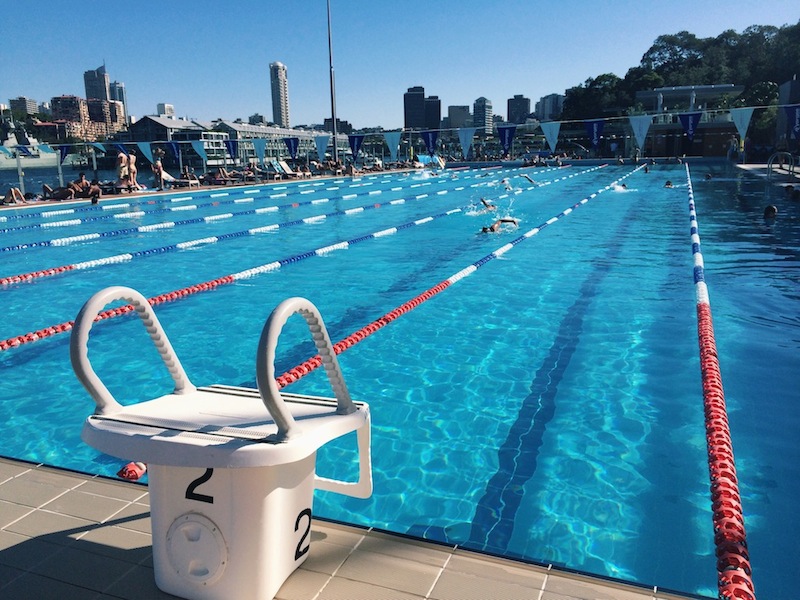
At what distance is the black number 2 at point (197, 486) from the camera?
1.60 m

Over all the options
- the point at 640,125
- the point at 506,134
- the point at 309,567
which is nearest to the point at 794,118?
the point at 640,125

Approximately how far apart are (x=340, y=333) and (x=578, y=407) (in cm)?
235

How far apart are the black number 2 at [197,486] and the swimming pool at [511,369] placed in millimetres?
1312

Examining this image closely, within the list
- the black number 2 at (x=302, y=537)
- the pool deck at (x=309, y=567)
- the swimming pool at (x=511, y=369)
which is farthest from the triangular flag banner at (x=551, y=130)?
the black number 2 at (x=302, y=537)

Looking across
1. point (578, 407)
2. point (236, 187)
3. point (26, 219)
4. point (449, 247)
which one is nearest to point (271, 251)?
point (449, 247)

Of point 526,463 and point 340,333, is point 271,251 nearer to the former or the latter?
point 340,333

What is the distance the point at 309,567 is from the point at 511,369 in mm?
2912

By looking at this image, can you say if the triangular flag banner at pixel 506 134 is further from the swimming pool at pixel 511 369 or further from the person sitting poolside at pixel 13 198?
the person sitting poolside at pixel 13 198

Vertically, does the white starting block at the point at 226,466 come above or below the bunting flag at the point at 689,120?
below

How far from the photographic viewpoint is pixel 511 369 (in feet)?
14.9

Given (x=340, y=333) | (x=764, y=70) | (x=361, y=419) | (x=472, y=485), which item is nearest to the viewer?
(x=361, y=419)

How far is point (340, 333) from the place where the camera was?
5551 millimetres

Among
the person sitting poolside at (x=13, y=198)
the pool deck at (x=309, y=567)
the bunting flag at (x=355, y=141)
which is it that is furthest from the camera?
the bunting flag at (x=355, y=141)

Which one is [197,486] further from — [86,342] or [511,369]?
[511,369]
